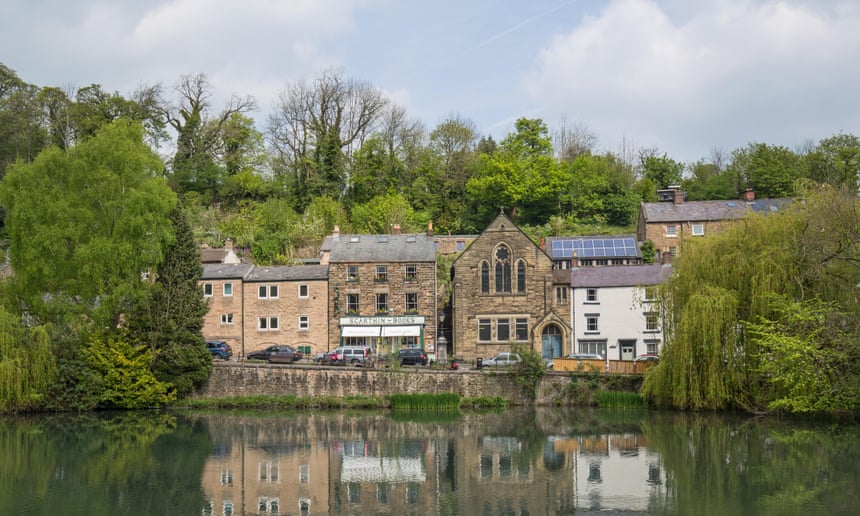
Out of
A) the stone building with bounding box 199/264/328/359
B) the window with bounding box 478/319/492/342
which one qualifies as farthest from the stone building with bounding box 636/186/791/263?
the stone building with bounding box 199/264/328/359

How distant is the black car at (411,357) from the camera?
48.1 m

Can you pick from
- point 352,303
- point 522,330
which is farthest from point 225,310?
point 522,330

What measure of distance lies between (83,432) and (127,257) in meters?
9.31

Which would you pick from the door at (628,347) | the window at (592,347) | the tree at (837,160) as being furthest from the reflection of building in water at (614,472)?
the tree at (837,160)

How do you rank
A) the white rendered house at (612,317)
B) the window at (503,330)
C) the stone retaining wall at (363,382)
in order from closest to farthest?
the stone retaining wall at (363,382) → the white rendered house at (612,317) → the window at (503,330)

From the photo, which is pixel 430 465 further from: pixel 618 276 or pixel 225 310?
pixel 225 310

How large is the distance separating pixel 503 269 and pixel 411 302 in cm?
597

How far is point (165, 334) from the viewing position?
44594 millimetres

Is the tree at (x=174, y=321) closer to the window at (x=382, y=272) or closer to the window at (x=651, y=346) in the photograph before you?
the window at (x=382, y=272)

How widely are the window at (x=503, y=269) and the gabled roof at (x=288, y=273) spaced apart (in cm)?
1048

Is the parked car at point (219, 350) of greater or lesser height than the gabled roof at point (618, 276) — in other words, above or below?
below

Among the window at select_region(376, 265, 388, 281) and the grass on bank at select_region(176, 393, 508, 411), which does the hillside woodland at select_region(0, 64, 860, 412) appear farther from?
the window at select_region(376, 265, 388, 281)

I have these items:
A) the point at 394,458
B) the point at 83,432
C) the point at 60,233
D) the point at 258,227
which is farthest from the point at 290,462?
the point at 258,227

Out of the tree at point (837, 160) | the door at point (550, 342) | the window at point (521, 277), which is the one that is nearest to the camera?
the door at point (550, 342)
